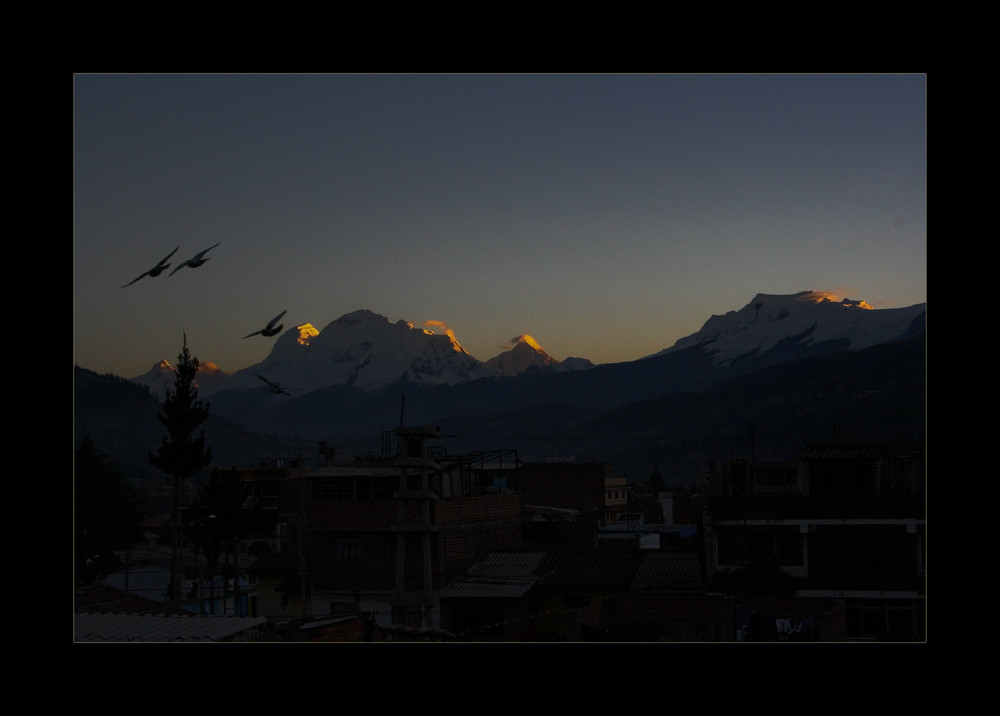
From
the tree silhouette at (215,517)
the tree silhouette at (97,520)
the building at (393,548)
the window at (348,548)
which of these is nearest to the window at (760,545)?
the building at (393,548)

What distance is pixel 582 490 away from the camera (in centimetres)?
7106

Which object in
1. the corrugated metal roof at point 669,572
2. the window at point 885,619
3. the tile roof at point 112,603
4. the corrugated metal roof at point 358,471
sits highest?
the corrugated metal roof at point 358,471

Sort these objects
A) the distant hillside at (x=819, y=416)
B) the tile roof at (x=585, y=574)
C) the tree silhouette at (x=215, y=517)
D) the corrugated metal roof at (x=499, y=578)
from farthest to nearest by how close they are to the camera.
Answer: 1. the distant hillside at (x=819, y=416)
2. the tree silhouette at (x=215, y=517)
3. the corrugated metal roof at (x=499, y=578)
4. the tile roof at (x=585, y=574)

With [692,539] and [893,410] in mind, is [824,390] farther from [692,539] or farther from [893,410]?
[692,539]

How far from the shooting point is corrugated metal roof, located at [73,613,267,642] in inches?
594

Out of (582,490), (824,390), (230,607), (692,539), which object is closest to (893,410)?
(824,390)

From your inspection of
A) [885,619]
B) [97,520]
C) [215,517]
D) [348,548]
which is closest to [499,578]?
[348,548]

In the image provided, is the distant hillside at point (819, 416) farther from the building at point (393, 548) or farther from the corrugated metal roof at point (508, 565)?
the corrugated metal roof at point (508, 565)

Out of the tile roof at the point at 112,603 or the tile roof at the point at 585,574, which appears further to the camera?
the tile roof at the point at 585,574

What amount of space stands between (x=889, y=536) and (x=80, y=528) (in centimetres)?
2491

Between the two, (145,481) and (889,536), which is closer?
(889,536)

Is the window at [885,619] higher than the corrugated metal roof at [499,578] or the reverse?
the reverse

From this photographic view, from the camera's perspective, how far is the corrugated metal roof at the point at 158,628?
49.5 feet
